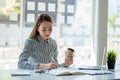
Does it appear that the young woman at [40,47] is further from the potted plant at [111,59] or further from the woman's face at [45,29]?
the potted plant at [111,59]

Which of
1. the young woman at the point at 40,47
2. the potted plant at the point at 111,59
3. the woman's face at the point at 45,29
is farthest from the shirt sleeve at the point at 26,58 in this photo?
the potted plant at the point at 111,59

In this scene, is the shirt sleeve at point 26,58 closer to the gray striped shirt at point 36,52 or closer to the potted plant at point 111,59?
the gray striped shirt at point 36,52

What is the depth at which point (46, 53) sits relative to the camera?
8.62 ft

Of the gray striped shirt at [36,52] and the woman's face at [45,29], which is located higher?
the woman's face at [45,29]

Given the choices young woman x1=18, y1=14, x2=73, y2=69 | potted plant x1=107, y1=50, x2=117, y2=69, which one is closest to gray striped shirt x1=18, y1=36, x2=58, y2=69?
young woman x1=18, y1=14, x2=73, y2=69

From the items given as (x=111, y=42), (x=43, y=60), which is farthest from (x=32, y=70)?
(x=111, y=42)

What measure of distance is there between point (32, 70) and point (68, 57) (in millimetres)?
406

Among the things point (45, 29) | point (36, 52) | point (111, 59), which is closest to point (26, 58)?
point (36, 52)

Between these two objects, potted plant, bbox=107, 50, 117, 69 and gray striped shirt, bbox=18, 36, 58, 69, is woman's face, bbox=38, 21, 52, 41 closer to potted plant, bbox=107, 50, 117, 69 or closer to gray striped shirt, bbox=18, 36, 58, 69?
gray striped shirt, bbox=18, 36, 58, 69

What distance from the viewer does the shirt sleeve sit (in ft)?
7.63

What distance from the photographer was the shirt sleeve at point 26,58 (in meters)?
2.33

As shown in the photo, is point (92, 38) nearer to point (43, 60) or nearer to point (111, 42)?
point (111, 42)

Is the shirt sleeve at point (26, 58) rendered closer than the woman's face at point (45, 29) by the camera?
Yes

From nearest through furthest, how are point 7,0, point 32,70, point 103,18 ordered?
point 32,70, point 7,0, point 103,18
